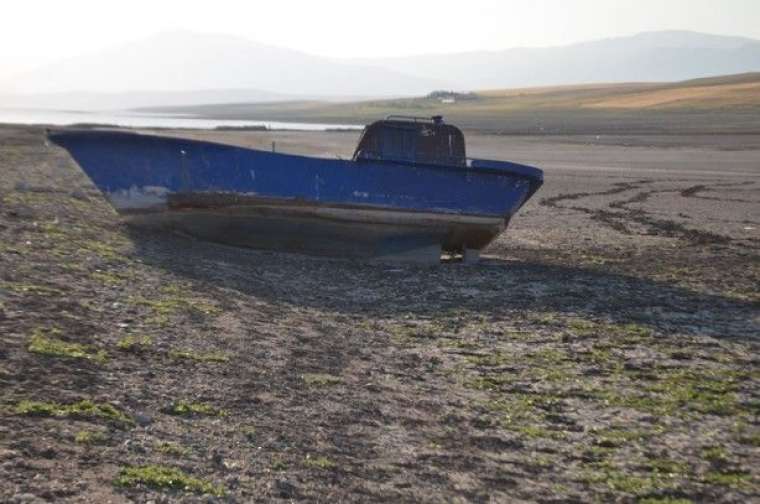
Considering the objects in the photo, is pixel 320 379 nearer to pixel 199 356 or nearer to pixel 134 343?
pixel 199 356

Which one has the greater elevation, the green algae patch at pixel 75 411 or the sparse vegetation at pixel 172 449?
the green algae patch at pixel 75 411

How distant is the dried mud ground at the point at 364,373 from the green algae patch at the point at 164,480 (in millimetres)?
15

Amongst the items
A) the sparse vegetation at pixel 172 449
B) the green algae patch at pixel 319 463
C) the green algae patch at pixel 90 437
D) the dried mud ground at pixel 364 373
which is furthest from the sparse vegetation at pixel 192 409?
the green algae patch at pixel 319 463

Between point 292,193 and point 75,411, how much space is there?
8900 millimetres

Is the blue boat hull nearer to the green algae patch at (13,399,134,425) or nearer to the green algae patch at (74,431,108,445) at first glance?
the green algae patch at (13,399,134,425)

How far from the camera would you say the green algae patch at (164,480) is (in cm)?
512

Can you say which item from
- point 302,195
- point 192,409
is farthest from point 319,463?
point 302,195

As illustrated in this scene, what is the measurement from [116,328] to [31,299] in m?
1.11

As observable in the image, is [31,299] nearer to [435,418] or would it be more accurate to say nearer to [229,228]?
[435,418]

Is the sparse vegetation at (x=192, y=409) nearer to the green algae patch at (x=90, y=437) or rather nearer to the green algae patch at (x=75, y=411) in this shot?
the green algae patch at (x=75, y=411)

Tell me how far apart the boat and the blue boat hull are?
0.06ft

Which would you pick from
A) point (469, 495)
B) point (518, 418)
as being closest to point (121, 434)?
point (469, 495)

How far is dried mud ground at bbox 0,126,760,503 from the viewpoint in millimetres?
5648

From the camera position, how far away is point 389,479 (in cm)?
572
